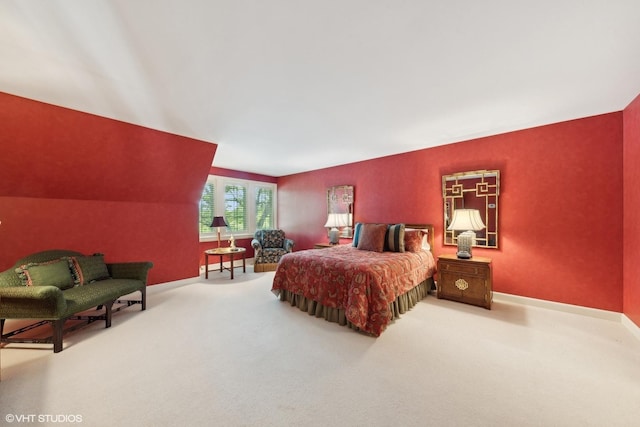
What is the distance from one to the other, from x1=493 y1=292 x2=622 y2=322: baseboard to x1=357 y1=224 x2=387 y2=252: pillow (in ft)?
6.02

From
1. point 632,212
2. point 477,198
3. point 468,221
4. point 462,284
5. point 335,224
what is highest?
point 477,198

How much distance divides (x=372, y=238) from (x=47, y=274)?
410 cm

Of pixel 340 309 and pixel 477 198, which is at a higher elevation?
pixel 477 198

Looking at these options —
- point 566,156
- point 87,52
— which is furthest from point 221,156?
point 566,156

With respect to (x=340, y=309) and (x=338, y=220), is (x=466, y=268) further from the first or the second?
(x=338, y=220)

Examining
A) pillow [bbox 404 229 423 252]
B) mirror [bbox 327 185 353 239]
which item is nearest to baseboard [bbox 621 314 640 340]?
pillow [bbox 404 229 423 252]

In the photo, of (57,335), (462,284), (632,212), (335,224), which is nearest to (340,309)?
(462,284)

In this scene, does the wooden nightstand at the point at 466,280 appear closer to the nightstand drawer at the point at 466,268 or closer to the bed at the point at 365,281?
the nightstand drawer at the point at 466,268

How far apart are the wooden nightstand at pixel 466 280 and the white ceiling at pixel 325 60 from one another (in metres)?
1.91

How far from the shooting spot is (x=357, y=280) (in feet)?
8.60

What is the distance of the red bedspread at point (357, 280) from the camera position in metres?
2.51

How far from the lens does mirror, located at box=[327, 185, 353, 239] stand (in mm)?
5121

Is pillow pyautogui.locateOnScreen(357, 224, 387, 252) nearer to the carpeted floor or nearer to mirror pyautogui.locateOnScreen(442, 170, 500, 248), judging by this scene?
mirror pyautogui.locateOnScreen(442, 170, 500, 248)

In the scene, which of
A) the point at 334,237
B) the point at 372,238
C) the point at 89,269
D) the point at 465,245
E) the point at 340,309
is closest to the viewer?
the point at 340,309
